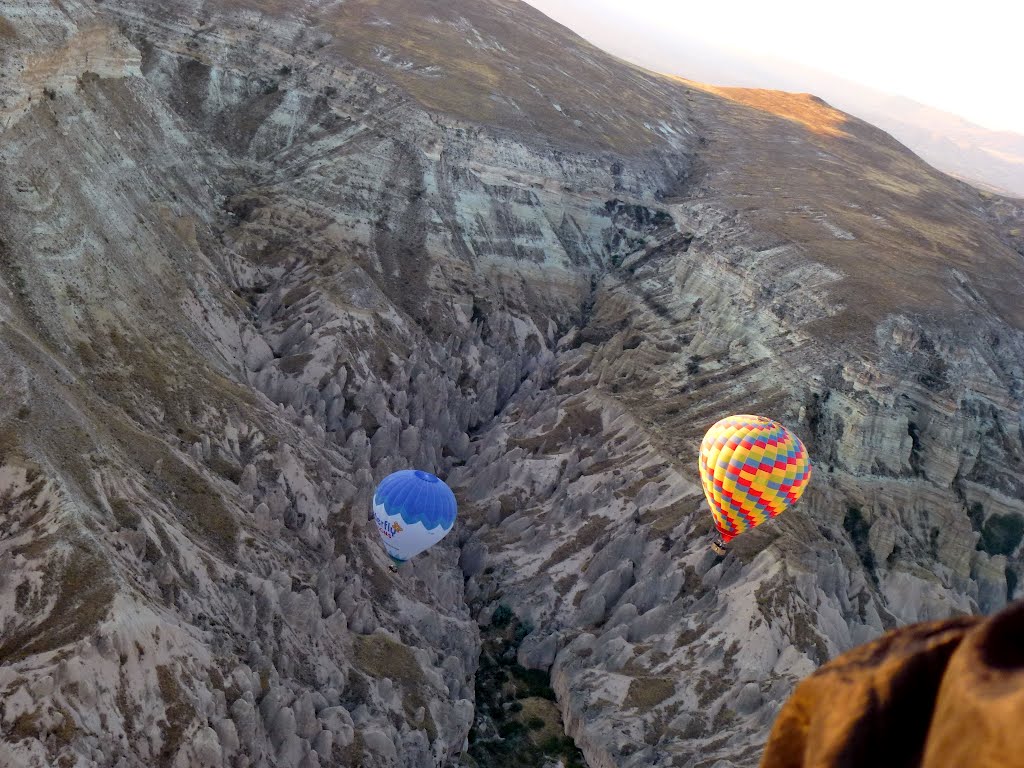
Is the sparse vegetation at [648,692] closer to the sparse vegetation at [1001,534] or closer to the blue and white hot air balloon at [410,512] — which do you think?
the blue and white hot air balloon at [410,512]

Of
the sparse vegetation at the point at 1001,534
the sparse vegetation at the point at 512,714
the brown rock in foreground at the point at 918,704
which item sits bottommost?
the sparse vegetation at the point at 512,714

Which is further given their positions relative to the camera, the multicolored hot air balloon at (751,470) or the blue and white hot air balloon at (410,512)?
the multicolored hot air balloon at (751,470)

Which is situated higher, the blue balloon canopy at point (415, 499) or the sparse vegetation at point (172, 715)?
the sparse vegetation at point (172, 715)

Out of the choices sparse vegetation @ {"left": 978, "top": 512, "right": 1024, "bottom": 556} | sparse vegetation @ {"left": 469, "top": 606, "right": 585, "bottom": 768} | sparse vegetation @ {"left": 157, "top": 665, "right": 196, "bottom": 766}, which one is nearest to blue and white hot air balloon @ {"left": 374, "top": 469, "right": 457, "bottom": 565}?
sparse vegetation @ {"left": 469, "top": 606, "right": 585, "bottom": 768}

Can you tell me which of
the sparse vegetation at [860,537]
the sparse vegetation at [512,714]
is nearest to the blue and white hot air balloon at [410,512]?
the sparse vegetation at [512,714]

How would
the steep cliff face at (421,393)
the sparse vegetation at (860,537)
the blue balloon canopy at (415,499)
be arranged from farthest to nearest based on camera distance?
1. the sparse vegetation at (860,537)
2. the blue balloon canopy at (415,499)
3. the steep cliff face at (421,393)

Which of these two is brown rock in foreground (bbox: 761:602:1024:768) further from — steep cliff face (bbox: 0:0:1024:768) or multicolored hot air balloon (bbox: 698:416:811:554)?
multicolored hot air balloon (bbox: 698:416:811:554)

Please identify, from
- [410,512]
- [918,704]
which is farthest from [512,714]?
[918,704]
